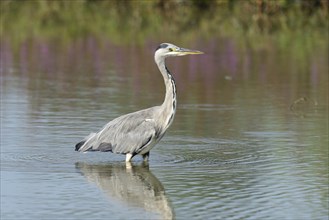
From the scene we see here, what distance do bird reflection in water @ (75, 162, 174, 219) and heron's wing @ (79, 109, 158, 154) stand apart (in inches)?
7.2

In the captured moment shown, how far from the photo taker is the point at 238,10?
29406 mm

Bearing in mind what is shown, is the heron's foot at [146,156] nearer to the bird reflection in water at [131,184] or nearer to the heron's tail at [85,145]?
the bird reflection in water at [131,184]

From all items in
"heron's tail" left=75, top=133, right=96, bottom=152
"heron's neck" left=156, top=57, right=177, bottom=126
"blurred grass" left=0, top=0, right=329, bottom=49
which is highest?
"heron's neck" left=156, top=57, right=177, bottom=126

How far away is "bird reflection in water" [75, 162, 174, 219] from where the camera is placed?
359 inches

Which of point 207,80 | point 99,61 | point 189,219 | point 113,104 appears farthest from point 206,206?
point 99,61

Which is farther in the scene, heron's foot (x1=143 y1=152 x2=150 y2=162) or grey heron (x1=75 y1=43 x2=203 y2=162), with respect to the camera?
heron's foot (x1=143 y1=152 x2=150 y2=162)

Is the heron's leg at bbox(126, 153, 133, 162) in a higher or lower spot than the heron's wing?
lower

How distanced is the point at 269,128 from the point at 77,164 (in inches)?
123

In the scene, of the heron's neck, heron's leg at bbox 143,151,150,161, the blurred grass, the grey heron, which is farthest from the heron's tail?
the blurred grass

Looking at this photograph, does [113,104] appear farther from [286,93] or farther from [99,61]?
[99,61]

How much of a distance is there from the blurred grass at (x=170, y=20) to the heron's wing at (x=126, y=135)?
1157 centimetres

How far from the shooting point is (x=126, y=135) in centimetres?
1104

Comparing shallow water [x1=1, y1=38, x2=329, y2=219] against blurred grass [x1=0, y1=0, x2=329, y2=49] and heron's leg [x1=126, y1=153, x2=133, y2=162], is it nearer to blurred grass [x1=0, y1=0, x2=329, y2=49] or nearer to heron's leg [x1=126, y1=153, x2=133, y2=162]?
heron's leg [x1=126, y1=153, x2=133, y2=162]

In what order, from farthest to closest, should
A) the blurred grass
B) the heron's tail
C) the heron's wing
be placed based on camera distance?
A: 1. the blurred grass
2. the heron's tail
3. the heron's wing
